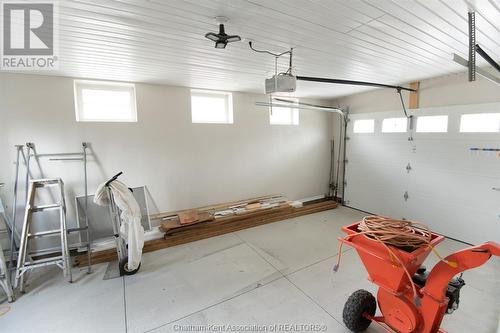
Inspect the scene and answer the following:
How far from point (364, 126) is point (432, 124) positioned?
51.7 inches

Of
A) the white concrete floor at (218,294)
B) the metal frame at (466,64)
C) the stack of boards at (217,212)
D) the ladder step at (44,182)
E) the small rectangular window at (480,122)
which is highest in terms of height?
the metal frame at (466,64)

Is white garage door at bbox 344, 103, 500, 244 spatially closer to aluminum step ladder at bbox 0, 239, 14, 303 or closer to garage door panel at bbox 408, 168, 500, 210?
garage door panel at bbox 408, 168, 500, 210

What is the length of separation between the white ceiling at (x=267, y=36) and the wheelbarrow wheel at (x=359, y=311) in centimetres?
230

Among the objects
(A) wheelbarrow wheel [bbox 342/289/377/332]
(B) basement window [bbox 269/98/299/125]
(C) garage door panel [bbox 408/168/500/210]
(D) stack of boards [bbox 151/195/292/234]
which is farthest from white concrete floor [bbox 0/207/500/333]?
(B) basement window [bbox 269/98/299/125]

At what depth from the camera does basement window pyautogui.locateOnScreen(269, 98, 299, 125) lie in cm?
532

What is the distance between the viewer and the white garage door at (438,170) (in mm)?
3382

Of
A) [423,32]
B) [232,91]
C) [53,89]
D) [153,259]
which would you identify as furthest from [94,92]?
[423,32]

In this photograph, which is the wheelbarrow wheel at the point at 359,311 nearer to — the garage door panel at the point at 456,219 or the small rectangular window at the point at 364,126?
the garage door panel at the point at 456,219

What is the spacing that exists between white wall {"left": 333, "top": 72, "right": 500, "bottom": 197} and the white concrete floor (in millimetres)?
2295

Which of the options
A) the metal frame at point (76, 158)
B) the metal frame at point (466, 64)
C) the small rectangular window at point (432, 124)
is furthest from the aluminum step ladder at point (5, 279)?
the small rectangular window at point (432, 124)

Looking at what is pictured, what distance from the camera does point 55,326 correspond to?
2113 millimetres

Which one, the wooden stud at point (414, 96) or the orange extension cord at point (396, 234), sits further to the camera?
the wooden stud at point (414, 96)

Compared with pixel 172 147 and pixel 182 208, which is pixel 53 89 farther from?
pixel 182 208

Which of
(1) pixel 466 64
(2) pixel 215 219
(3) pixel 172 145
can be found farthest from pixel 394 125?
(3) pixel 172 145
